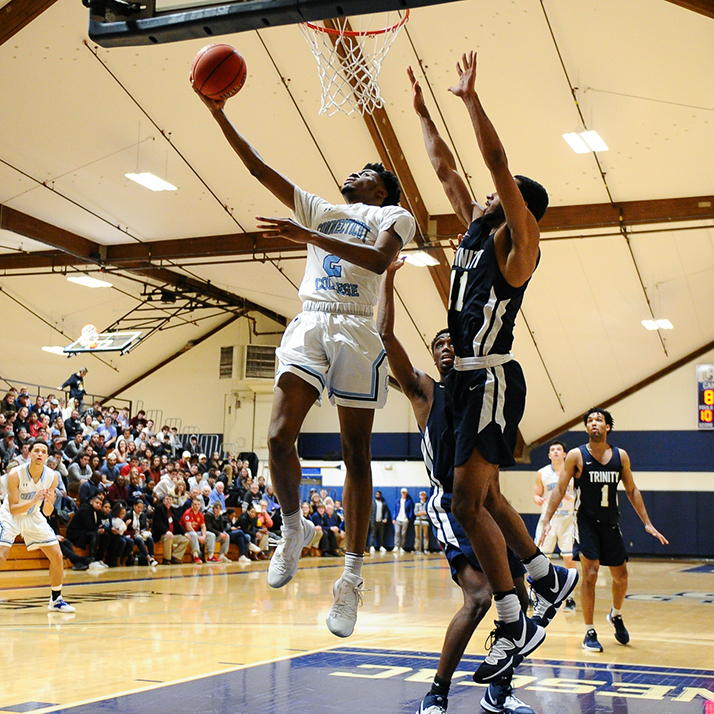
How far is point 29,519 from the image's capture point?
9016mm

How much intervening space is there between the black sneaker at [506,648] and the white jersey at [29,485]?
245 inches

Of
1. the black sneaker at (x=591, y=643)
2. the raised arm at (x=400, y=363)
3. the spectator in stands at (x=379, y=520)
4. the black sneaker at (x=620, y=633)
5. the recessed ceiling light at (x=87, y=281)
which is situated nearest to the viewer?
the raised arm at (x=400, y=363)

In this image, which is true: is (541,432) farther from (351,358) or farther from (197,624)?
(351,358)

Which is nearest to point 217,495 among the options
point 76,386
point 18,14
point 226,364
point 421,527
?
point 76,386

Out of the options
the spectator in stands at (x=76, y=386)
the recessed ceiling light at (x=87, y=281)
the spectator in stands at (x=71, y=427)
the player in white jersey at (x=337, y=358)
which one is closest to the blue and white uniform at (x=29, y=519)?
the player in white jersey at (x=337, y=358)

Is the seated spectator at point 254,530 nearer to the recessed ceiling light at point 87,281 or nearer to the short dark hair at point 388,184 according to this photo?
the recessed ceiling light at point 87,281

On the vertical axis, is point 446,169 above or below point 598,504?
above

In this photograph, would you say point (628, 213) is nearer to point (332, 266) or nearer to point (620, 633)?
point (620, 633)

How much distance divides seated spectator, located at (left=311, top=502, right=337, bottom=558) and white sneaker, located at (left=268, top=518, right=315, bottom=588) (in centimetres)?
1725

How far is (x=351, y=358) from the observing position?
4.23m

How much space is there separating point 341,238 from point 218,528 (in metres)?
15.0

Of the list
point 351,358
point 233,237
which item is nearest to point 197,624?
point 351,358

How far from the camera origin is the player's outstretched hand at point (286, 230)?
3.59 m

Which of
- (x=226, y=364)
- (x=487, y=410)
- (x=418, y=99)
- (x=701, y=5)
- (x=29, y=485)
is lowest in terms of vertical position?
(x=29, y=485)
